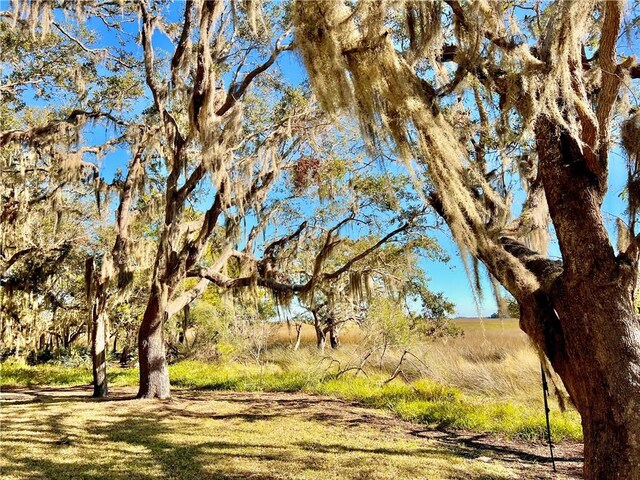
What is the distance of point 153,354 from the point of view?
762 centimetres

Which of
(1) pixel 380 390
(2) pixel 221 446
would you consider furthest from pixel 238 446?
(1) pixel 380 390

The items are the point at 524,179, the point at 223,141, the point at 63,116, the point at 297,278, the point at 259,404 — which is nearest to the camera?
the point at 524,179

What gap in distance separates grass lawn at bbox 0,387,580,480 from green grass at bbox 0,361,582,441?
1.37 ft

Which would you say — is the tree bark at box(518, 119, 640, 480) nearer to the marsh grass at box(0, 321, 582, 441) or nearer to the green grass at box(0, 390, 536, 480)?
the marsh grass at box(0, 321, 582, 441)

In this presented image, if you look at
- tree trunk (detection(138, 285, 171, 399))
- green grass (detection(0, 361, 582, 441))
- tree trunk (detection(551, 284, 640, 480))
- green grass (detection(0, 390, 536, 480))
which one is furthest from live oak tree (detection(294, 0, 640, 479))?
tree trunk (detection(138, 285, 171, 399))

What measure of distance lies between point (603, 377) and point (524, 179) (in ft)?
8.50

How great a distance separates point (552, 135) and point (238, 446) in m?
4.04

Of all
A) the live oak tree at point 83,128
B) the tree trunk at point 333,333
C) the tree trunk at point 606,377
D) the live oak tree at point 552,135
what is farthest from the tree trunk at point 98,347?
the tree trunk at point 333,333

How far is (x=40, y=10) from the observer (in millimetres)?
5750

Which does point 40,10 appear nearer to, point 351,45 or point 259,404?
point 351,45

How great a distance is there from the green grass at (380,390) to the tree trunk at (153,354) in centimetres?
226

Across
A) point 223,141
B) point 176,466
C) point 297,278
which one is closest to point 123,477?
point 176,466

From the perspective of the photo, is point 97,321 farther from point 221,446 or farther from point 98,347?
point 221,446

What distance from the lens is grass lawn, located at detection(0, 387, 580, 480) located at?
3840 millimetres
